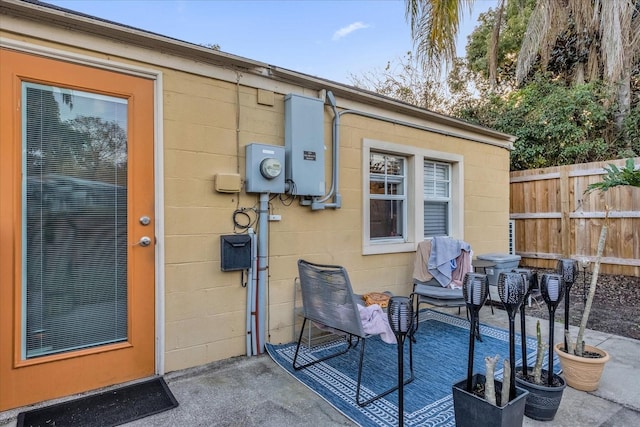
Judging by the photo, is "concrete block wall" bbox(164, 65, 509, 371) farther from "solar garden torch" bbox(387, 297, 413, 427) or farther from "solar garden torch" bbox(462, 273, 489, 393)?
"solar garden torch" bbox(462, 273, 489, 393)

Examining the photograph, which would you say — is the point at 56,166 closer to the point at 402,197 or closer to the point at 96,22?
the point at 96,22

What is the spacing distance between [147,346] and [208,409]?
74 cm

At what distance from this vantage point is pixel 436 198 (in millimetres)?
4539

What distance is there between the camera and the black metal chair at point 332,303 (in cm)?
226

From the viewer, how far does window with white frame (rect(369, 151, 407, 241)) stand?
395 centimetres

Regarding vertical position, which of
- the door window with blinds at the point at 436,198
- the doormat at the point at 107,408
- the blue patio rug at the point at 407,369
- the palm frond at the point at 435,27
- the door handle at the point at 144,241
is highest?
the palm frond at the point at 435,27

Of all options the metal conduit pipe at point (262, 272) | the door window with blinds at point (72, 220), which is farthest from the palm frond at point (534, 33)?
the door window with blinds at point (72, 220)

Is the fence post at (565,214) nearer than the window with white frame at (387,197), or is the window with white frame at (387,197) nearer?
the window with white frame at (387,197)

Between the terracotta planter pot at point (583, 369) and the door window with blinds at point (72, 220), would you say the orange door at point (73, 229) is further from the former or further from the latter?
the terracotta planter pot at point (583, 369)

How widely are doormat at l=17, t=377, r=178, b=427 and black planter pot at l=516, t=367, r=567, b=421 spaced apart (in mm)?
2125

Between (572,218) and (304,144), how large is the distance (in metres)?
5.26

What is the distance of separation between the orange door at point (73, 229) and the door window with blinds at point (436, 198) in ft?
10.5

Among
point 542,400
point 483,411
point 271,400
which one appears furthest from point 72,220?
point 542,400

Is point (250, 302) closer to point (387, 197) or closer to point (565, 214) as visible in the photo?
point (387, 197)
